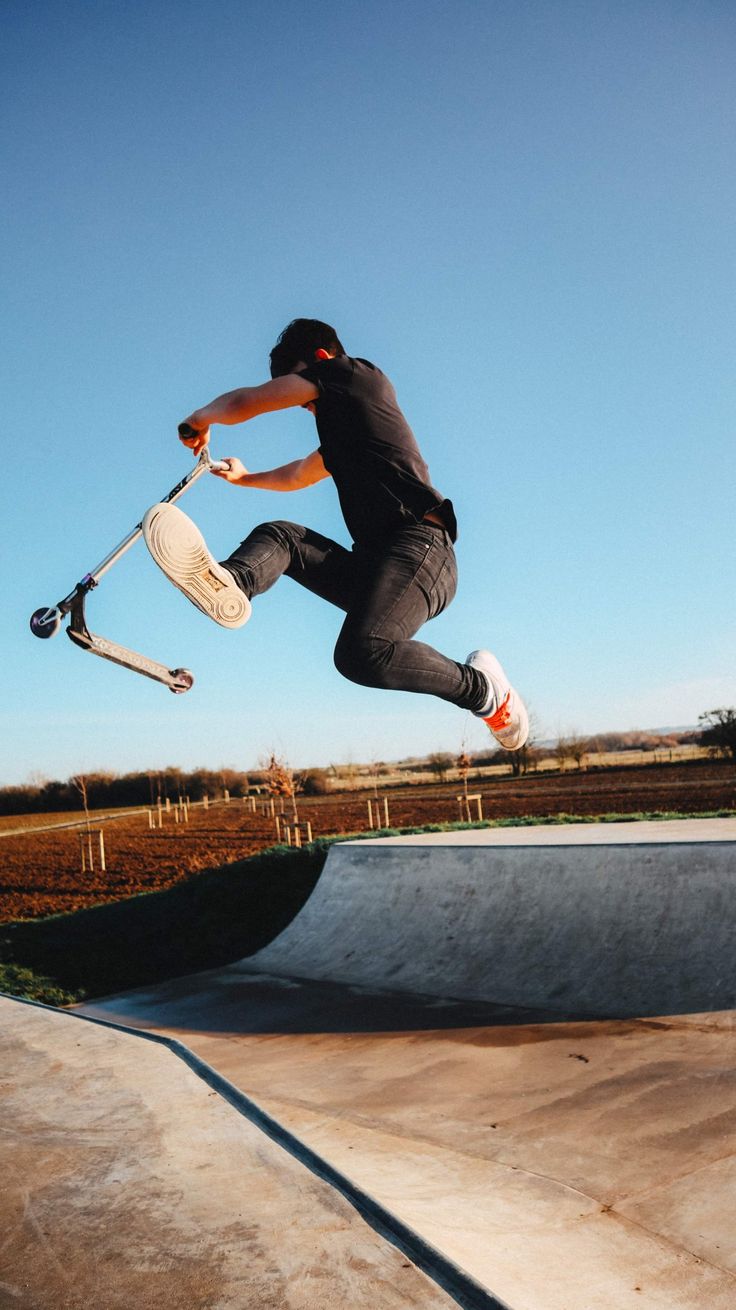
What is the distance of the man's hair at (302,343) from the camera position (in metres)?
3.42

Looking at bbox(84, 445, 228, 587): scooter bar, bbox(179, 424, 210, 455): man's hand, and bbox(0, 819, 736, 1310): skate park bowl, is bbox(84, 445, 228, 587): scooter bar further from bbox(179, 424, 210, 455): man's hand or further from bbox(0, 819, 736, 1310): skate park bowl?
bbox(0, 819, 736, 1310): skate park bowl

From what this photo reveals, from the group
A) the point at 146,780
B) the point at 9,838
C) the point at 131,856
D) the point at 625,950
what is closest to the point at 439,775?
the point at 146,780

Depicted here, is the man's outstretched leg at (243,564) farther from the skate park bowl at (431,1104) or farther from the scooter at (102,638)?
the skate park bowl at (431,1104)

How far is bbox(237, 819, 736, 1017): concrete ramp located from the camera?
596cm

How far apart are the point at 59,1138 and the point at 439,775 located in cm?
5735

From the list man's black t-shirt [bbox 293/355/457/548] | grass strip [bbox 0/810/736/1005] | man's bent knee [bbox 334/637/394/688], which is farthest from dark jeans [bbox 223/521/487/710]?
grass strip [bbox 0/810/736/1005]

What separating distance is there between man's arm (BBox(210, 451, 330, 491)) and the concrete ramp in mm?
4110

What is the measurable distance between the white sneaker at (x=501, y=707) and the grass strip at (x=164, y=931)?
6414 millimetres

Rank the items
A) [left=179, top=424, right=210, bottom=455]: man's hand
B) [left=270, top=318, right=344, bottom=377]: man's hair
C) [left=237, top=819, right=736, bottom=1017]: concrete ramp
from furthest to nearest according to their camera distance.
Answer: [left=237, top=819, right=736, bottom=1017]: concrete ramp
[left=270, top=318, right=344, bottom=377]: man's hair
[left=179, top=424, right=210, bottom=455]: man's hand

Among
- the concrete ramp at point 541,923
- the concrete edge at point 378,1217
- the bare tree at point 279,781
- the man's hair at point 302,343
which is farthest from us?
the bare tree at point 279,781

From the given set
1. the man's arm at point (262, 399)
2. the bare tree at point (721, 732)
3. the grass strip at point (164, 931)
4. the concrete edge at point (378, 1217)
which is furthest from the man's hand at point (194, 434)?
the bare tree at point (721, 732)

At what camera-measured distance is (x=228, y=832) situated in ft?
97.9

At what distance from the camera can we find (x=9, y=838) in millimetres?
36188

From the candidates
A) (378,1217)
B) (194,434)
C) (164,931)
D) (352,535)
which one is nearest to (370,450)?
(352,535)
